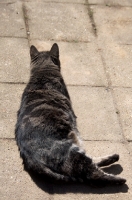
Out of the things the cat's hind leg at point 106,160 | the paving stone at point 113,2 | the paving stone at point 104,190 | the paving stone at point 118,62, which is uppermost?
the paving stone at point 113,2

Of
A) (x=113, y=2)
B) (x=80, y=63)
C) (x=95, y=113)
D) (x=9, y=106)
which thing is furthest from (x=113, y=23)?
(x=9, y=106)

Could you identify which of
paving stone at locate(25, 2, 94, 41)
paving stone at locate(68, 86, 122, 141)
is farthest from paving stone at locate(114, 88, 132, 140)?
paving stone at locate(25, 2, 94, 41)

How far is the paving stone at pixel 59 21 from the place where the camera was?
725 centimetres

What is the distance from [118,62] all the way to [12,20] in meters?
2.12

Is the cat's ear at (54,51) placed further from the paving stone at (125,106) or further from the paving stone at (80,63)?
the paving stone at (125,106)

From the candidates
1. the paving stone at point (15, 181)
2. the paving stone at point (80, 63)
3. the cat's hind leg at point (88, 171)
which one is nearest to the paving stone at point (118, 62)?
the paving stone at point (80, 63)

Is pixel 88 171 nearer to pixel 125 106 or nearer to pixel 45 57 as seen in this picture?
pixel 125 106

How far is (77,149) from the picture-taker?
4.86m

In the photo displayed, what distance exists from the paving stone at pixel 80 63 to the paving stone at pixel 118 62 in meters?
0.14

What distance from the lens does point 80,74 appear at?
654cm

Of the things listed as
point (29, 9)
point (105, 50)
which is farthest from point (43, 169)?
point (29, 9)

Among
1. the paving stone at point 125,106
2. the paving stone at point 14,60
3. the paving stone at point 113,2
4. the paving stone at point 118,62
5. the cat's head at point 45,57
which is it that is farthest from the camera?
the paving stone at point 113,2

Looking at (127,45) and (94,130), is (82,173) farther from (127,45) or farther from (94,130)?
(127,45)

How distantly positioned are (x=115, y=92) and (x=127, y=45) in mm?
1261
